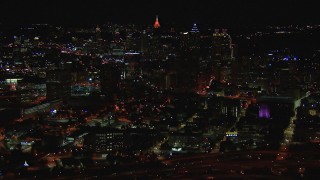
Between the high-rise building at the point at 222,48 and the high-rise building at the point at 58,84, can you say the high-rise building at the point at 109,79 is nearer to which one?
the high-rise building at the point at 58,84

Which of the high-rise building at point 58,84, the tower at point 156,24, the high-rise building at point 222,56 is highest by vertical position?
the tower at point 156,24

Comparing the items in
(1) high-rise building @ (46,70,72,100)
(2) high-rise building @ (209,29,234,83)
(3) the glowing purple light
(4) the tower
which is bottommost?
(3) the glowing purple light

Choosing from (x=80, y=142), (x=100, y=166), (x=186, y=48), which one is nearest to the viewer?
(x=100, y=166)

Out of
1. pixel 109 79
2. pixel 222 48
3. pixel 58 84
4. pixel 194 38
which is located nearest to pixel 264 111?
pixel 109 79

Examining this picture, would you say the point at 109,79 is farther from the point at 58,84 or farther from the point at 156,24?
the point at 156,24

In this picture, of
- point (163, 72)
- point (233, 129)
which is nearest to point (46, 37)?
point (163, 72)

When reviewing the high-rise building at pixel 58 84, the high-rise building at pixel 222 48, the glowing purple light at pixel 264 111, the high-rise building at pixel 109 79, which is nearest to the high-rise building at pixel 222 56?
the high-rise building at pixel 222 48

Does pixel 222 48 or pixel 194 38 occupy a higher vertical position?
pixel 194 38

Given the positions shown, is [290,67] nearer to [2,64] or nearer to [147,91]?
[147,91]

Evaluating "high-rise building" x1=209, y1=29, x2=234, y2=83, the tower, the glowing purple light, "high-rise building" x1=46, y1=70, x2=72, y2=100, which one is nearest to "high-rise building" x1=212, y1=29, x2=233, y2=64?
"high-rise building" x1=209, y1=29, x2=234, y2=83

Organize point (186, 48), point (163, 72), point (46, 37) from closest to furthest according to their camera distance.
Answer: point (163, 72) → point (186, 48) → point (46, 37)

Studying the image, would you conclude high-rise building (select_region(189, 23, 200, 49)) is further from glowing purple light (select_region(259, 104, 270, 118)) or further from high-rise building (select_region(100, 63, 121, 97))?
glowing purple light (select_region(259, 104, 270, 118))
